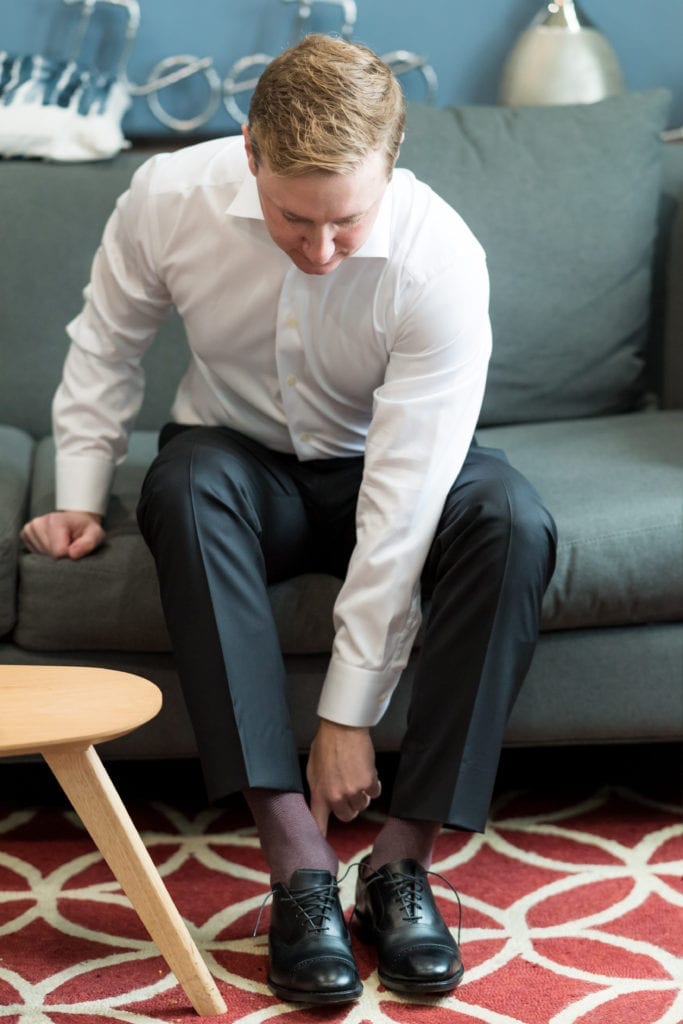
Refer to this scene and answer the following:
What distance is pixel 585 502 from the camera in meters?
1.63

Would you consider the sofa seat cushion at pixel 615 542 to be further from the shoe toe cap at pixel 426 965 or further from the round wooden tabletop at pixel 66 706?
the round wooden tabletop at pixel 66 706

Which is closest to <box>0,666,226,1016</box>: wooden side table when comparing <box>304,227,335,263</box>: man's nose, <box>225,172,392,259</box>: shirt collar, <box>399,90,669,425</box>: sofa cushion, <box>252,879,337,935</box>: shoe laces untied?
<box>252,879,337,935</box>: shoe laces untied

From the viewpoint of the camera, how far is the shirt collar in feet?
4.71

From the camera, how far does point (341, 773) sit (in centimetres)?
139

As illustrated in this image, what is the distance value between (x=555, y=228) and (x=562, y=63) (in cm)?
38

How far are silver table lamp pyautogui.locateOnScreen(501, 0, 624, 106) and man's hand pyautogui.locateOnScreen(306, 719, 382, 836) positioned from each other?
1.32 meters

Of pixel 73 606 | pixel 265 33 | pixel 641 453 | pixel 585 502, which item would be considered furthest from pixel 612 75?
pixel 73 606

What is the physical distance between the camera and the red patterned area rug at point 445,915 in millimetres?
1268

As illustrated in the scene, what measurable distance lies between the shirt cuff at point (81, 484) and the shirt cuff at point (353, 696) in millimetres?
403

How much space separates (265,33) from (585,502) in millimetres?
1185

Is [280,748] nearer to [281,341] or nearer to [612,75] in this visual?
[281,341]

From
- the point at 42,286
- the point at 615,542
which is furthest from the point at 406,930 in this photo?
the point at 42,286

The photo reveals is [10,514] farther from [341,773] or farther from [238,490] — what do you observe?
[341,773]

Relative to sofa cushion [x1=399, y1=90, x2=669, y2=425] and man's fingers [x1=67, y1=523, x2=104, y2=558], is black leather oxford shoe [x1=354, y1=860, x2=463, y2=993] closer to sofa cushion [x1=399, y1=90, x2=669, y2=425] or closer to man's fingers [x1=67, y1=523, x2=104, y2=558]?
man's fingers [x1=67, y1=523, x2=104, y2=558]
